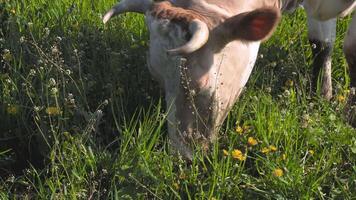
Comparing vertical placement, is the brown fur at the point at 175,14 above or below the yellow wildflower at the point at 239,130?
above

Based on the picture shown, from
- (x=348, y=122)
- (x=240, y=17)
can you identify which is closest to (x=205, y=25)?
(x=240, y=17)

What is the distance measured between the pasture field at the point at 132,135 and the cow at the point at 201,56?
0.36ft

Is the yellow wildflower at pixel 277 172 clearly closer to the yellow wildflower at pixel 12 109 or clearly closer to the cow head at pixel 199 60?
the cow head at pixel 199 60

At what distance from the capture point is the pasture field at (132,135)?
12.3 ft

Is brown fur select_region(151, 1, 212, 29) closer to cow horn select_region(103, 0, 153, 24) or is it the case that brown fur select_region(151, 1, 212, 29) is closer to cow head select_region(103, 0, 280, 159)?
cow head select_region(103, 0, 280, 159)

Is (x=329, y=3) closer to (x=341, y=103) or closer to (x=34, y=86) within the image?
(x=341, y=103)

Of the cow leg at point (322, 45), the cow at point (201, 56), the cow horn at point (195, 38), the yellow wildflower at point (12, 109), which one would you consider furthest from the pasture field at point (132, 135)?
the cow horn at point (195, 38)

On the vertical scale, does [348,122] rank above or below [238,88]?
below

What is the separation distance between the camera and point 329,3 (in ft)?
17.5

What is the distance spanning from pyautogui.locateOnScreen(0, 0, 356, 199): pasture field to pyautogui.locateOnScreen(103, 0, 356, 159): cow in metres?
0.11

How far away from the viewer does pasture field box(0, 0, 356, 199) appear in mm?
3758

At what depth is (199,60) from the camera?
388 centimetres

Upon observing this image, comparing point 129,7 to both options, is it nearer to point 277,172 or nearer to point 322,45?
point 277,172

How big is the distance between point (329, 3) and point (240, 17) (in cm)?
177
